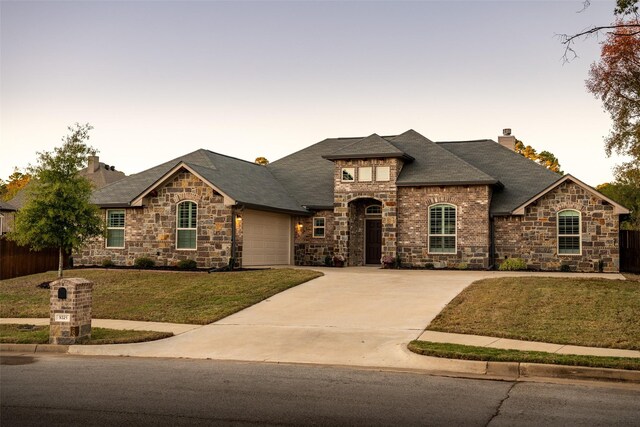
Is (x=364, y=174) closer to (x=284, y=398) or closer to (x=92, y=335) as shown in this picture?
(x=92, y=335)

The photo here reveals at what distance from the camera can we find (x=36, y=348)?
12.6m

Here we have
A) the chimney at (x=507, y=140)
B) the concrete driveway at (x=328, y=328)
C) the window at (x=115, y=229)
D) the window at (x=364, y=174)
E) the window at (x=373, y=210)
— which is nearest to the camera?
the concrete driveway at (x=328, y=328)

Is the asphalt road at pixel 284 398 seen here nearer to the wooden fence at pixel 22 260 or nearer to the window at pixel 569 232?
the wooden fence at pixel 22 260

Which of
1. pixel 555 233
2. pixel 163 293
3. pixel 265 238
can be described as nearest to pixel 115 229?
pixel 265 238

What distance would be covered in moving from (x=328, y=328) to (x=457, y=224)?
1477 centimetres

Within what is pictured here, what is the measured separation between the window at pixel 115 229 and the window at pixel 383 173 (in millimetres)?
12160

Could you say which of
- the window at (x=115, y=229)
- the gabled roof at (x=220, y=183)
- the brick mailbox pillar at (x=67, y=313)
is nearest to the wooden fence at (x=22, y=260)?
the window at (x=115, y=229)

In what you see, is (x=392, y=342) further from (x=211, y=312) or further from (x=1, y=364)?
(x=1, y=364)

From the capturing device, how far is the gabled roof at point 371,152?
2895cm

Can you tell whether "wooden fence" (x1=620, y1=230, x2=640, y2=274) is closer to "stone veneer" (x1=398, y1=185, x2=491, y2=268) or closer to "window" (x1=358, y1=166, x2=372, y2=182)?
"stone veneer" (x1=398, y1=185, x2=491, y2=268)

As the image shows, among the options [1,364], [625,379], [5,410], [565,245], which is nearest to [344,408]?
[5,410]

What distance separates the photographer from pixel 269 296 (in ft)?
63.0

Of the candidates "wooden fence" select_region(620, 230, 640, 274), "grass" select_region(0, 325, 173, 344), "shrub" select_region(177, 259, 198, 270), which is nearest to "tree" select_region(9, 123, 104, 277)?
"shrub" select_region(177, 259, 198, 270)

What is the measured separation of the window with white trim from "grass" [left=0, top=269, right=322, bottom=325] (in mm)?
7193
